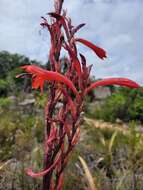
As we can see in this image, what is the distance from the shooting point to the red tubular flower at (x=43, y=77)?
192 cm

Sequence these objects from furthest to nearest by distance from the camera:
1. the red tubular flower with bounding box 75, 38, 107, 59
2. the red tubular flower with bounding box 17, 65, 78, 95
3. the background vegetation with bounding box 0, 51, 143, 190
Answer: the background vegetation with bounding box 0, 51, 143, 190
the red tubular flower with bounding box 75, 38, 107, 59
the red tubular flower with bounding box 17, 65, 78, 95

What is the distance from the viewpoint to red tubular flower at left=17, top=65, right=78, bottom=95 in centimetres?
192

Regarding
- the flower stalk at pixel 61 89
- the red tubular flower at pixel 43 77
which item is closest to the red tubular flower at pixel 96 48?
the flower stalk at pixel 61 89

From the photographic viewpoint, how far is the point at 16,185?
5488 millimetres

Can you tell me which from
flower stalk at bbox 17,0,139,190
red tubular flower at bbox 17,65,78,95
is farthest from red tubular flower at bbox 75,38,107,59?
red tubular flower at bbox 17,65,78,95

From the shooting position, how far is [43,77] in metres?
1.93

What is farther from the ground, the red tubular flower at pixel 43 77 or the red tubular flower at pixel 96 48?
the red tubular flower at pixel 96 48

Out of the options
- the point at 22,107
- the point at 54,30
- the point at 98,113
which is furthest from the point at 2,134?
the point at 98,113

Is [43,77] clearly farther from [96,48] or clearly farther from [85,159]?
[85,159]

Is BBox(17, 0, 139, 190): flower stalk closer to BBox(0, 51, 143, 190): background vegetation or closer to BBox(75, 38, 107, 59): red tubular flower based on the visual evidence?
BBox(75, 38, 107, 59): red tubular flower

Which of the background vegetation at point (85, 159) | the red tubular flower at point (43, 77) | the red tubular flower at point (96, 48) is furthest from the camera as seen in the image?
the background vegetation at point (85, 159)

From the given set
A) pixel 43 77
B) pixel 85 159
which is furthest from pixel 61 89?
Result: pixel 85 159

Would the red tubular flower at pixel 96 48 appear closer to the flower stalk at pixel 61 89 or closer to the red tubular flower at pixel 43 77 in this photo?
the flower stalk at pixel 61 89

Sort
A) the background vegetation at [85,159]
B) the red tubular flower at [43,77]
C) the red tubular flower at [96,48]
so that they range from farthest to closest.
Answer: the background vegetation at [85,159] < the red tubular flower at [96,48] < the red tubular flower at [43,77]
